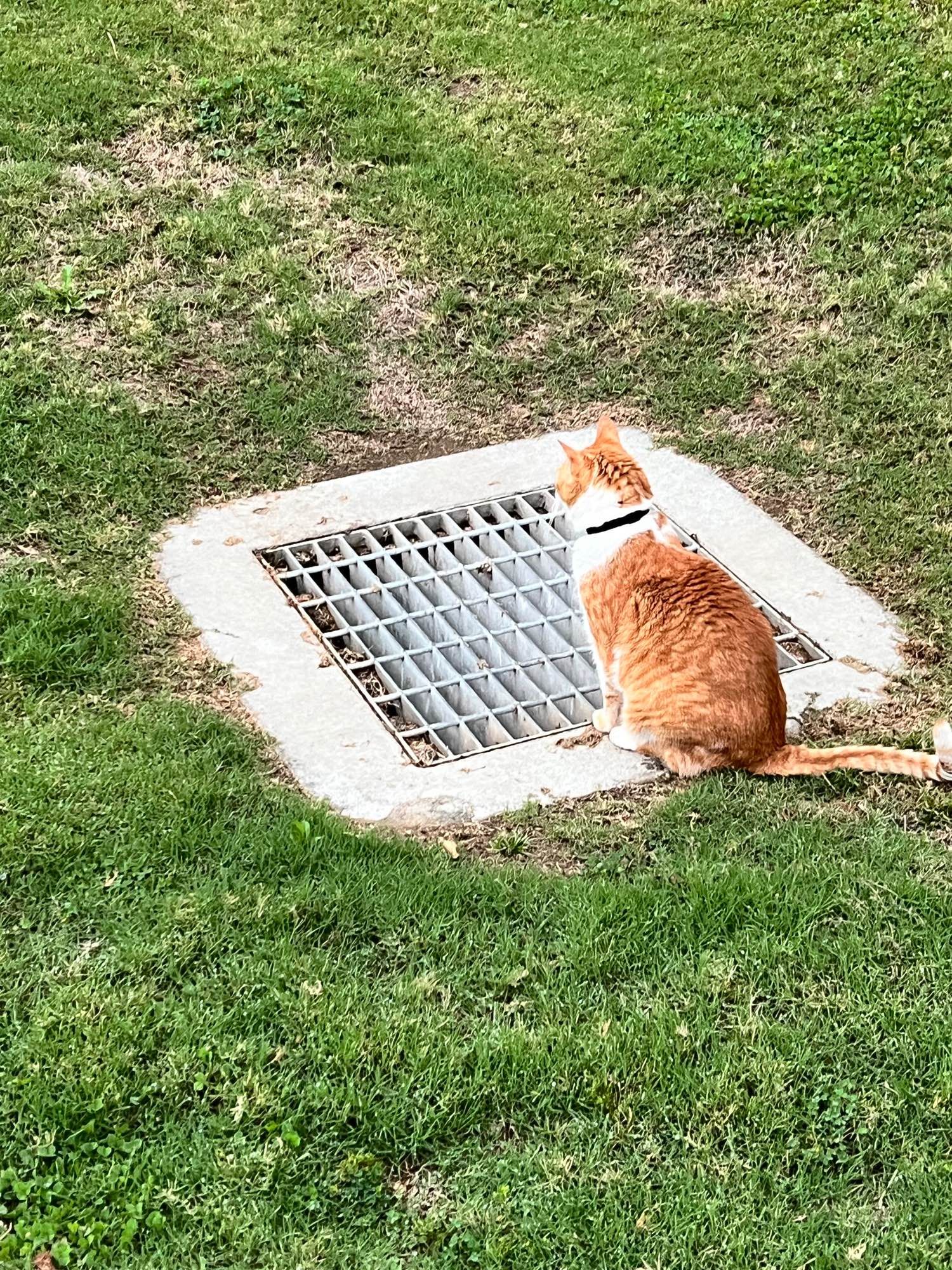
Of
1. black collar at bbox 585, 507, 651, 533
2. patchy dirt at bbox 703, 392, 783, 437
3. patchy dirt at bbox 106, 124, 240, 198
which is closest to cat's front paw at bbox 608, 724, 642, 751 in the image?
black collar at bbox 585, 507, 651, 533

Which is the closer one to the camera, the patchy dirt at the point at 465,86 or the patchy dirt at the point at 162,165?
the patchy dirt at the point at 162,165

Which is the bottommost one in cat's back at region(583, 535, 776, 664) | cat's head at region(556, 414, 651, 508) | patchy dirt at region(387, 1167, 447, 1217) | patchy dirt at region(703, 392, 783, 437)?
patchy dirt at region(387, 1167, 447, 1217)

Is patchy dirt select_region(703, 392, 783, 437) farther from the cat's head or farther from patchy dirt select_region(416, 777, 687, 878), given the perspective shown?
patchy dirt select_region(416, 777, 687, 878)

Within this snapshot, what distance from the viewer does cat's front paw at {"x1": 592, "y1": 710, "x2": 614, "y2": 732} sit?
4.28 meters

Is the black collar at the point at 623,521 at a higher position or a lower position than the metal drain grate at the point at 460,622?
higher

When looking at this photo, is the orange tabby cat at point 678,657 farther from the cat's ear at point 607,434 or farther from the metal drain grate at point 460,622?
the metal drain grate at point 460,622

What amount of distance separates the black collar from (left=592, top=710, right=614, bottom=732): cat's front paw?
55 cm

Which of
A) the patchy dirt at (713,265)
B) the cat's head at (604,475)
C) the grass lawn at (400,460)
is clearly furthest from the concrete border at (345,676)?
the patchy dirt at (713,265)

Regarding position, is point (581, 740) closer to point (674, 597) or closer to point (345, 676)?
point (674, 597)

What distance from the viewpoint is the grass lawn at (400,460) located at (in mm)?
2971

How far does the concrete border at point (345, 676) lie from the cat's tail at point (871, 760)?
0.40m

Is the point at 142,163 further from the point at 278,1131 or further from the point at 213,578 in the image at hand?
the point at 278,1131

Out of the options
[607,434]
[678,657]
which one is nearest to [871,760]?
[678,657]

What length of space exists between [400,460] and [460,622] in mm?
1100
